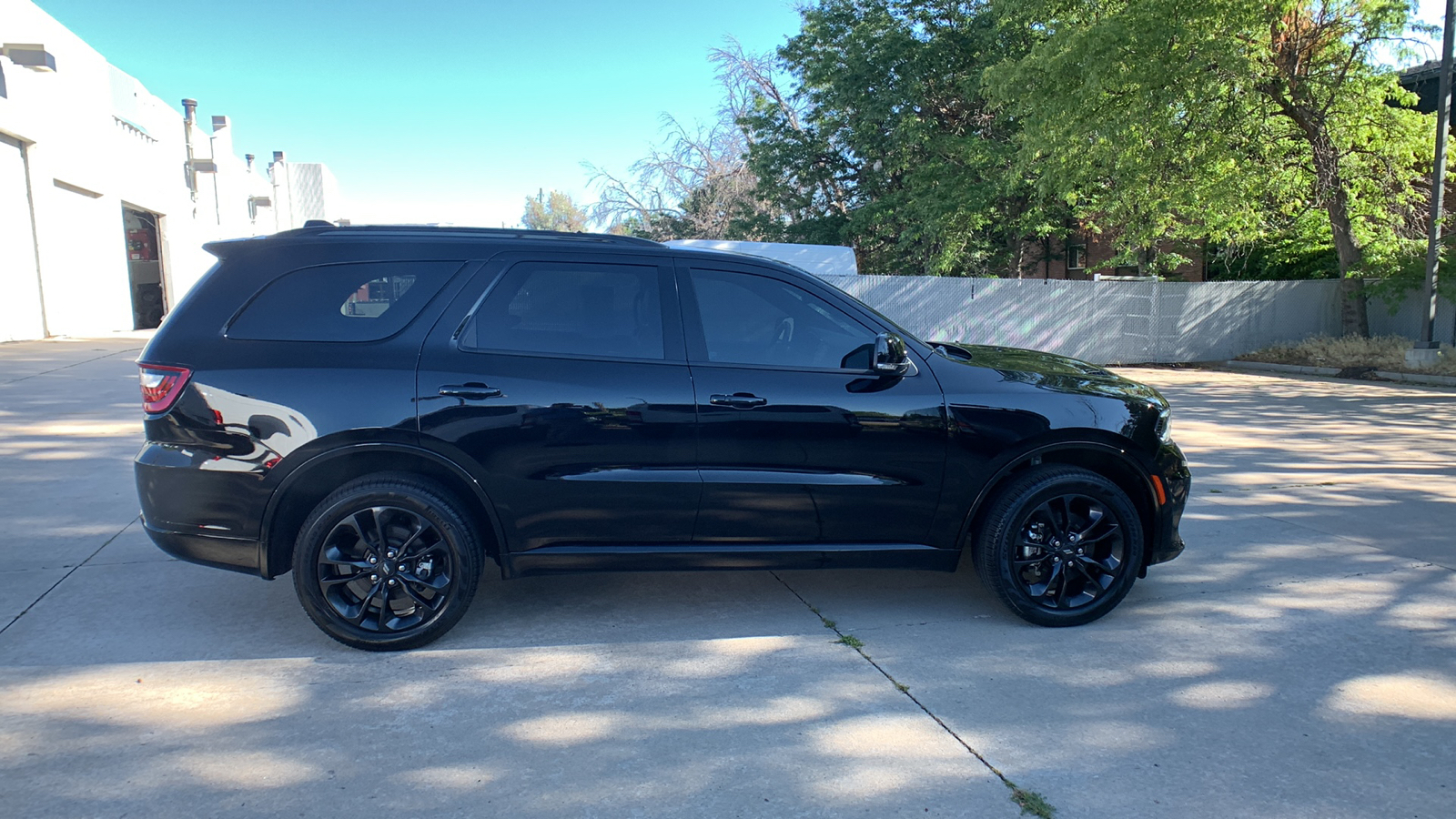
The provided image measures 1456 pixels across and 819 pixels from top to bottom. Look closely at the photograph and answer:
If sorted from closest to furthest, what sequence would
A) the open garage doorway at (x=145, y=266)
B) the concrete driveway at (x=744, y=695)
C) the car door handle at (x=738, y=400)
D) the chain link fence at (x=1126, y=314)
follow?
the concrete driveway at (x=744, y=695) → the car door handle at (x=738, y=400) → the chain link fence at (x=1126, y=314) → the open garage doorway at (x=145, y=266)

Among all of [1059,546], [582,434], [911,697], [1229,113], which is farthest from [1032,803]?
[1229,113]

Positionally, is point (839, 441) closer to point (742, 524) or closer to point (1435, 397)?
point (742, 524)

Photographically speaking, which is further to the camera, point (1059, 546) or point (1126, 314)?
point (1126, 314)

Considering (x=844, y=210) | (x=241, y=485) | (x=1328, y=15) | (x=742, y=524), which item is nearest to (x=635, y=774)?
(x=742, y=524)

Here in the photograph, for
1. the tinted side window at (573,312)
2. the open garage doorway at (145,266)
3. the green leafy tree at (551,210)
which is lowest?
the tinted side window at (573,312)

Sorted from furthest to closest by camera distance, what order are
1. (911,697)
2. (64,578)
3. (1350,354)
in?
(1350,354) → (64,578) → (911,697)

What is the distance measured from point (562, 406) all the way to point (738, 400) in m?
0.78

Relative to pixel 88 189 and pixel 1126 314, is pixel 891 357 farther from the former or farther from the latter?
pixel 88 189

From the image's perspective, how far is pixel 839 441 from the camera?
4.09 metres

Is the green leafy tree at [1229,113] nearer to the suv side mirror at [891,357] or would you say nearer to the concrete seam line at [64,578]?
the suv side mirror at [891,357]

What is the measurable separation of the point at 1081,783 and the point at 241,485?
345 cm

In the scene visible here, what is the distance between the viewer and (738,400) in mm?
4031

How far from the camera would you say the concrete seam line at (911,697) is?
2.89 metres

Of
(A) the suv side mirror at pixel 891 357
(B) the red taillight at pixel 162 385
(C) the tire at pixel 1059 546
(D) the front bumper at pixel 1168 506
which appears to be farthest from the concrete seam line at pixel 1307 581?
(B) the red taillight at pixel 162 385
